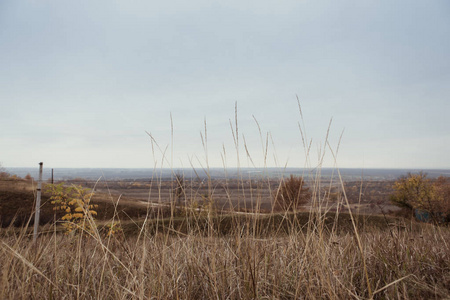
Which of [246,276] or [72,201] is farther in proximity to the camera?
[72,201]

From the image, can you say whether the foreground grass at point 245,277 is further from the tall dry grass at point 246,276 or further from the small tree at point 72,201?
the small tree at point 72,201

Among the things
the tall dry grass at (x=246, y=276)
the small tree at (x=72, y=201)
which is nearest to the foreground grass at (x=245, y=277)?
the tall dry grass at (x=246, y=276)

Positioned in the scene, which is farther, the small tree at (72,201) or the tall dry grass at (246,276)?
the small tree at (72,201)

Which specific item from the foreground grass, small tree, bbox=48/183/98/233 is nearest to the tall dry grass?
the foreground grass

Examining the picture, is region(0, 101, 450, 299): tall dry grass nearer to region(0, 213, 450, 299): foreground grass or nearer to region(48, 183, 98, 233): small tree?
region(0, 213, 450, 299): foreground grass

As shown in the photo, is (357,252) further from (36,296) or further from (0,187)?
(0,187)

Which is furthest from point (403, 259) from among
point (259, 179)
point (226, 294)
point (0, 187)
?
point (0, 187)

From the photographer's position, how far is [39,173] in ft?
13.5

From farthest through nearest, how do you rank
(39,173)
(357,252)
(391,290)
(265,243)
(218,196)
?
(39,173)
(218,196)
(265,243)
(357,252)
(391,290)

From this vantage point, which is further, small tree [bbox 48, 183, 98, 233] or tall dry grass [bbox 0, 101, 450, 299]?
small tree [bbox 48, 183, 98, 233]

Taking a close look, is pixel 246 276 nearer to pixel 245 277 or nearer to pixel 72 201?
pixel 245 277

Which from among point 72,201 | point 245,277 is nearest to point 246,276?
point 245,277

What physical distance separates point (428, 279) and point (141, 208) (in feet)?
79.3

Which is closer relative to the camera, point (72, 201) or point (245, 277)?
point (245, 277)
